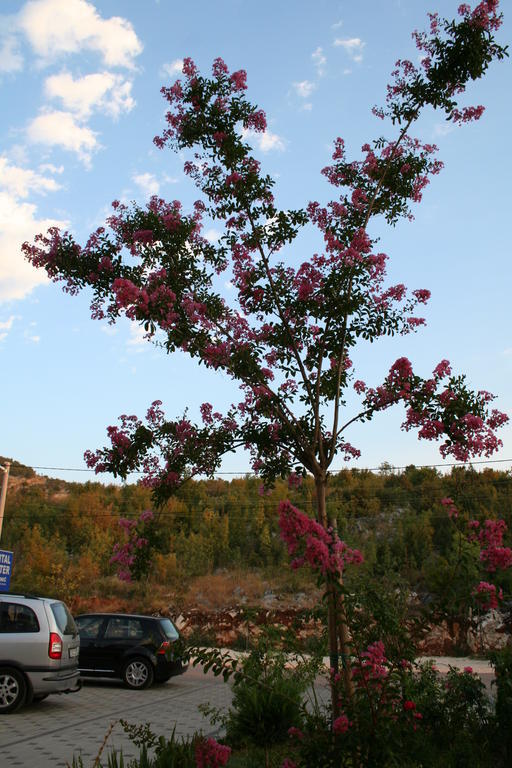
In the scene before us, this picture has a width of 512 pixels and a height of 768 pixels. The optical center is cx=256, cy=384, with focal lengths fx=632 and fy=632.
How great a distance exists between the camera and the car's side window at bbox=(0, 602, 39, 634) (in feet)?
31.5

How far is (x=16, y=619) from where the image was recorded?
9.72m

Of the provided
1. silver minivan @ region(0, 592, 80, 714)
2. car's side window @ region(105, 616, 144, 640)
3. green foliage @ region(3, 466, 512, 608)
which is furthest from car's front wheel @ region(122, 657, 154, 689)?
green foliage @ region(3, 466, 512, 608)

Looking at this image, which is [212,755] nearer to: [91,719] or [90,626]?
[91,719]

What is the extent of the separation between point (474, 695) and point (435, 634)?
748 inches

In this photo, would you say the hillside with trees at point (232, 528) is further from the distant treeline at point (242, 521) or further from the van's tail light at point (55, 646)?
the van's tail light at point (55, 646)

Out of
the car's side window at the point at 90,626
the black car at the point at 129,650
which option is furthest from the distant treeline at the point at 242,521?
the black car at the point at 129,650

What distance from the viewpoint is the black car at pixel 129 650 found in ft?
42.3

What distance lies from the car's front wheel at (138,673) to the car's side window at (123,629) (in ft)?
1.54

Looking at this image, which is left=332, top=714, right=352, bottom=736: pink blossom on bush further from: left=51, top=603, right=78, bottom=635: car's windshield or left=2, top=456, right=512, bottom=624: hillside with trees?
left=2, top=456, right=512, bottom=624: hillside with trees

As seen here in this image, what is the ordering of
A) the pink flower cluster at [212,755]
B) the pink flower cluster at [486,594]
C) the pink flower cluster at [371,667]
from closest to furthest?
the pink flower cluster at [371,667], the pink flower cluster at [212,755], the pink flower cluster at [486,594]

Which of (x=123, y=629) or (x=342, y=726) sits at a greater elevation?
(x=342, y=726)

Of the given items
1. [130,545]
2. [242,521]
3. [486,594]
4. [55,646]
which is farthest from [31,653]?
[242,521]

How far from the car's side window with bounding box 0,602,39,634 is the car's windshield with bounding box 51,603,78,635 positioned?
361 mm

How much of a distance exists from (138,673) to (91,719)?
3.90 metres
